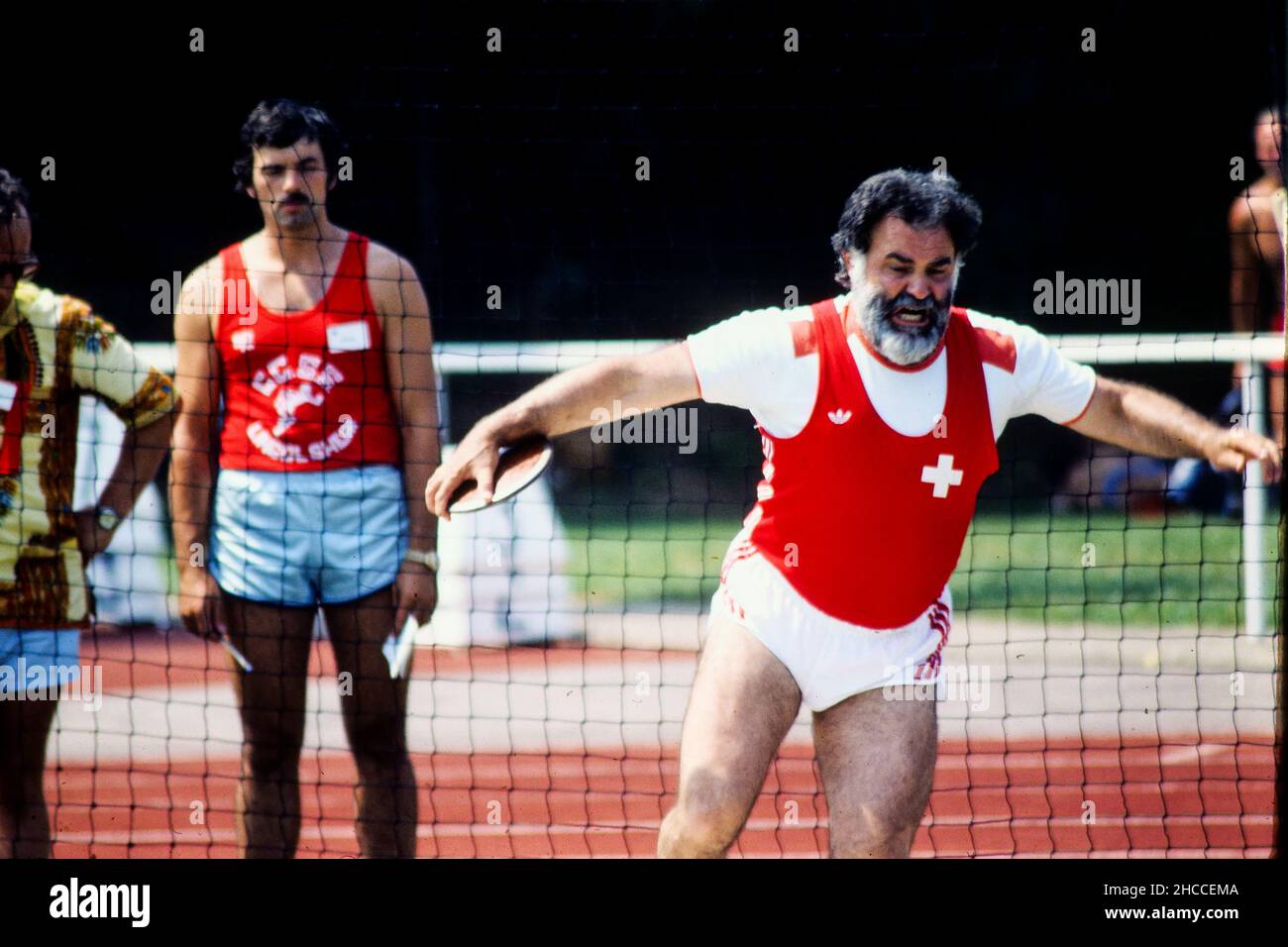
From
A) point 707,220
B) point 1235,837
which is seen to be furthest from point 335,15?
point 1235,837

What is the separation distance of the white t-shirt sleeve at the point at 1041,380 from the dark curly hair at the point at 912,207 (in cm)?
25

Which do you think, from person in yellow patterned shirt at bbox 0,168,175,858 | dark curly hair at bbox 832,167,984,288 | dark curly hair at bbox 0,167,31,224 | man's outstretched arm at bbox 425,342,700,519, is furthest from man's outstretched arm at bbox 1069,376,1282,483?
dark curly hair at bbox 0,167,31,224

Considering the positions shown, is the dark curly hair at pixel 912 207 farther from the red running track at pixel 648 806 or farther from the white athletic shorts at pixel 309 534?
the red running track at pixel 648 806

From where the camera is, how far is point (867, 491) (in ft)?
12.7

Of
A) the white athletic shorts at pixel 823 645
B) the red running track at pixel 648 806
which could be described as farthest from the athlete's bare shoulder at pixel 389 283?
the red running track at pixel 648 806

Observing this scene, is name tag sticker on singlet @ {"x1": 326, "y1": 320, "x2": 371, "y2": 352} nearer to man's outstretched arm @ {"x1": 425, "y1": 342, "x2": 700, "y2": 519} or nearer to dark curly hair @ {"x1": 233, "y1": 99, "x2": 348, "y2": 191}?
dark curly hair @ {"x1": 233, "y1": 99, "x2": 348, "y2": 191}

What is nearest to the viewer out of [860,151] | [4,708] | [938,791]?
[4,708]

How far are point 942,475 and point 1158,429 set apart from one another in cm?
62

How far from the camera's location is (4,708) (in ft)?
14.7

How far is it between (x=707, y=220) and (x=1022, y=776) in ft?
26.8

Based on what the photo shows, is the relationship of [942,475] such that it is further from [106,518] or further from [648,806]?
[648,806]

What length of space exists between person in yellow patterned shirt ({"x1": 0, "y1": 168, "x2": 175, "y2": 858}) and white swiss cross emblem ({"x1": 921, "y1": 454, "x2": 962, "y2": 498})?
2.44m

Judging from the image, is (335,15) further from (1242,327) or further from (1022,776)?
(1022,776)

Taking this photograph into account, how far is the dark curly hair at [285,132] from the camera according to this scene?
4.72 meters
